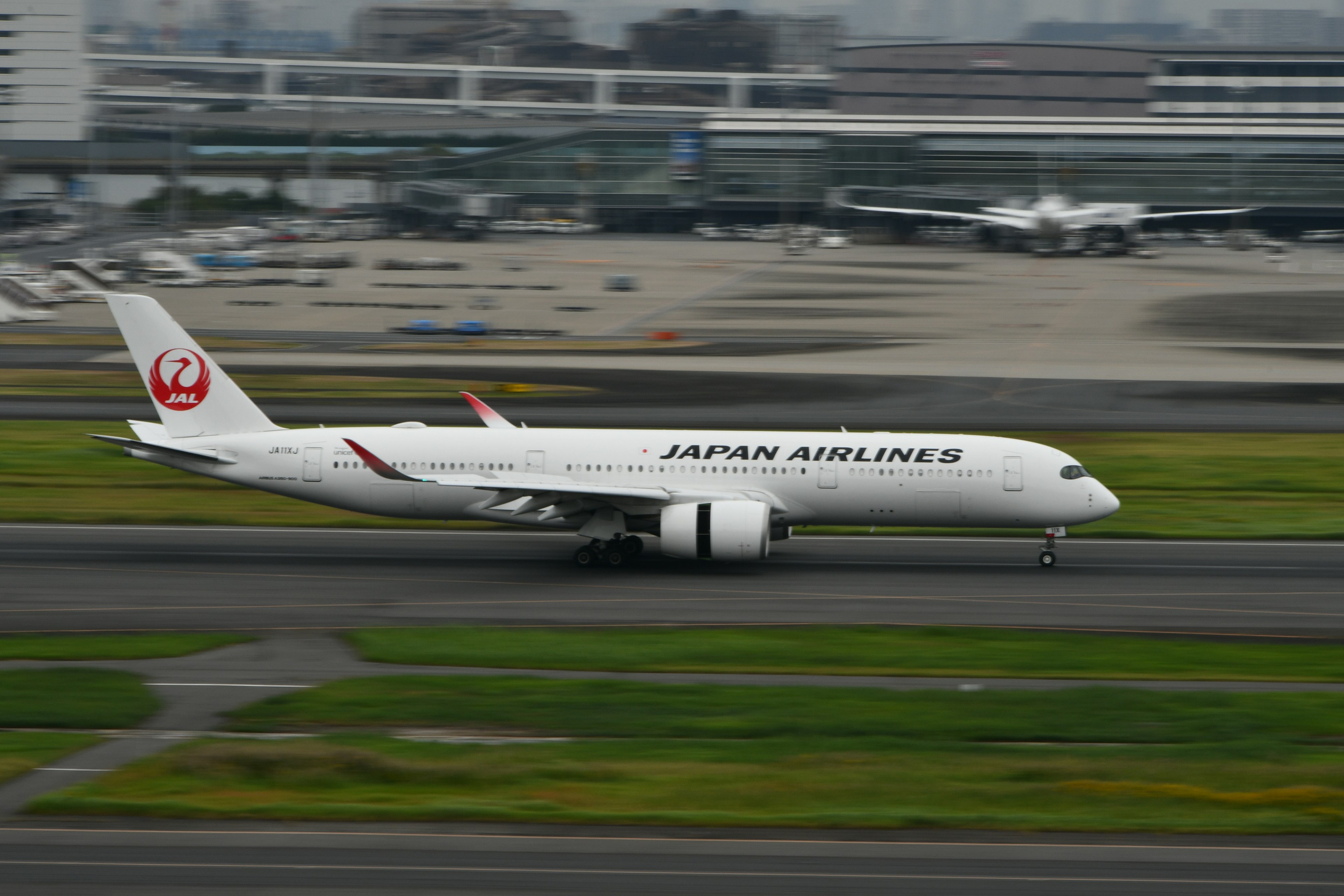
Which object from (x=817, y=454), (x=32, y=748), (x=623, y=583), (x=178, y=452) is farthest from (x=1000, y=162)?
(x=32, y=748)

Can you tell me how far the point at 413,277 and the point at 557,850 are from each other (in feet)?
387

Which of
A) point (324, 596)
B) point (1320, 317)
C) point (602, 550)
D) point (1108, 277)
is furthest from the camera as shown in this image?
point (1108, 277)

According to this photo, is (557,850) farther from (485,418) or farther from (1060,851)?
(485,418)

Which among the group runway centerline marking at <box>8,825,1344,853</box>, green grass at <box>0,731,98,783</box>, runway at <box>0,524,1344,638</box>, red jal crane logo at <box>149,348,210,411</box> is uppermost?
red jal crane logo at <box>149,348,210,411</box>

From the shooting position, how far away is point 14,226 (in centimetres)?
19200

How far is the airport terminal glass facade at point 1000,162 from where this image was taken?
183625mm

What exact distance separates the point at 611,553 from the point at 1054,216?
419 ft

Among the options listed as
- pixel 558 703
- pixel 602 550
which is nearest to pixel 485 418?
pixel 602 550

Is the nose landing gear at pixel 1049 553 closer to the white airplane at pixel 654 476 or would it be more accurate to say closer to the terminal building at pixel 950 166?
the white airplane at pixel 654 476

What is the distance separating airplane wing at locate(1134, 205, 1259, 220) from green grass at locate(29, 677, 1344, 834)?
468 ft

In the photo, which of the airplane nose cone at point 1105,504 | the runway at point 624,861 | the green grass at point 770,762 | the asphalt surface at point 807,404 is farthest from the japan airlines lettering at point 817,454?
the runway at point 624,861

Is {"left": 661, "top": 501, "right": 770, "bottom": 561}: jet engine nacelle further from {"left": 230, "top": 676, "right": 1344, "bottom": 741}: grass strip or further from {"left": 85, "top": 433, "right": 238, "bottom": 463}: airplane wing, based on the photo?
{"left": 85, "top": 433, "right": 238, "bottom": 463}: airplane wing

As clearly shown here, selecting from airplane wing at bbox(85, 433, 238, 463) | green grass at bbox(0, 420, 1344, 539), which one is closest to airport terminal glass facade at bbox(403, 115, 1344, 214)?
green grass at bbox(0, 420, 1344, 539)

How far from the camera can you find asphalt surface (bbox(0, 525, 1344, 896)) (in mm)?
17969
